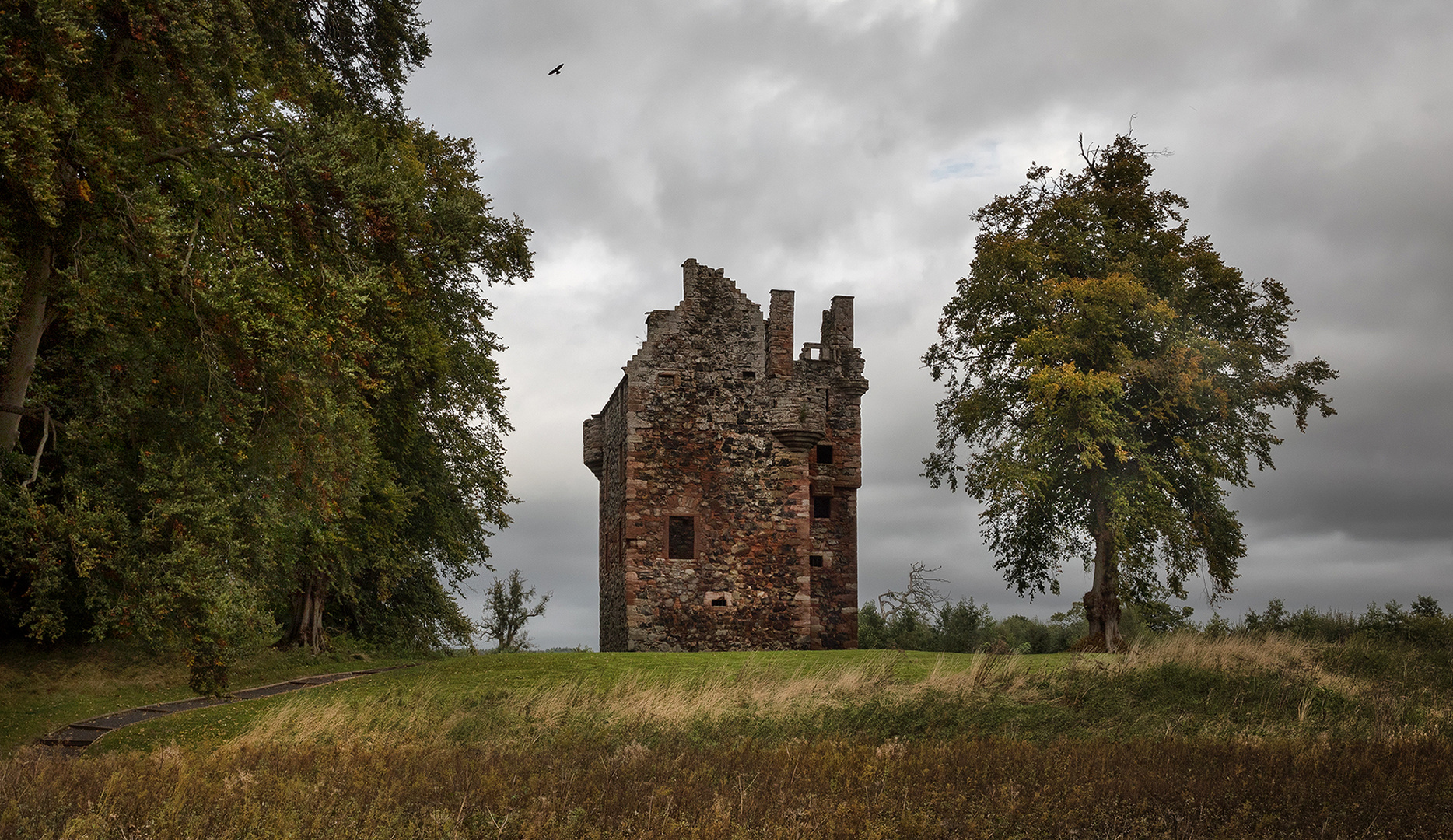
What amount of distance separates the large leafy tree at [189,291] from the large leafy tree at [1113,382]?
1408 cm

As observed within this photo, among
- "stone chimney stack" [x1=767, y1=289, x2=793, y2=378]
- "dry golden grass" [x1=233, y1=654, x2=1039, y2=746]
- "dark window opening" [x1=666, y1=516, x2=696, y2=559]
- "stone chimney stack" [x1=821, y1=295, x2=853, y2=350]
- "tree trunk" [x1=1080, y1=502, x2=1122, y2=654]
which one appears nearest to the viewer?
"dry golden grass" [x1=233, y1=654, x2=1039, y2=746]

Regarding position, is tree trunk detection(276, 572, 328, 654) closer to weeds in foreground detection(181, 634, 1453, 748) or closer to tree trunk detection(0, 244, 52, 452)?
weeds in foreground detection(181, 634, 1453, 748)

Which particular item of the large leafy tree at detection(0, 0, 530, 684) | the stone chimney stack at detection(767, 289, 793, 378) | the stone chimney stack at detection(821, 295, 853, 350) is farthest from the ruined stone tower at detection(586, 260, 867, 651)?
the large leafy tree at detection(0, 0, 530, 684)

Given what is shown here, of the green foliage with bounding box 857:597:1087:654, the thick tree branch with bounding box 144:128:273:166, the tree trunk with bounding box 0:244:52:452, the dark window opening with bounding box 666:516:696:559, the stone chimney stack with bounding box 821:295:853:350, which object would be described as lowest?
the green foliage with bounding box 857:597:1087:654

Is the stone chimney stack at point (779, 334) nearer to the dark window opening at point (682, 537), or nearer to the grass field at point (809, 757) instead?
the dark window opening at point (682, 537)

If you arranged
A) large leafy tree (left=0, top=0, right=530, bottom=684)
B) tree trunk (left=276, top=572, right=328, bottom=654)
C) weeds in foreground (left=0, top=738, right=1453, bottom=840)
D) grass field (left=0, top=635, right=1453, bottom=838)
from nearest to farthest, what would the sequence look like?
1. weeds in foreground (left=0, top=738, right=1453, bottom=840)
2. grass field (left=0, top=635, right=1453, bottom=838)
3. large leafy tree (left=0, top=0, right=530, bottom=684)
4. tree trunk (left=276, top=572, right=328, bottom=654)

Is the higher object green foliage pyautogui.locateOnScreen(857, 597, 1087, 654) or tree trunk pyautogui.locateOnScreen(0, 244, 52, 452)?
tree trunk pyautogui.locateOnScreen(0, 244, 52, 452)

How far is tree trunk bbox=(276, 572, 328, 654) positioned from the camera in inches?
926

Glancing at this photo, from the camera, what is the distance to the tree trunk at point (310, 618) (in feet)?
77.2

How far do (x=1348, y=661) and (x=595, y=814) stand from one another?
14506 mm

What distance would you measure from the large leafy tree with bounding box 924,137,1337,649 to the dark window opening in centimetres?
698

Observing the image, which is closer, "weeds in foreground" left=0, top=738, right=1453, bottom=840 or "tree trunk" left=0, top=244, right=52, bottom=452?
"weeds in foreground" left=0, top=738, right=1453, bottom=840

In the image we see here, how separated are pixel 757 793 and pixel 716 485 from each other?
18.3 metres

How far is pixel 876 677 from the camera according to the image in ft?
53.8
